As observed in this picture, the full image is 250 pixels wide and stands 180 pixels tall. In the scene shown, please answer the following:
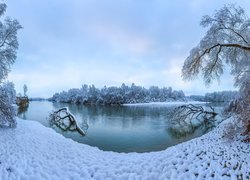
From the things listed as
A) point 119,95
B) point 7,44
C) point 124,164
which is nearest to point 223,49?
point 124,164

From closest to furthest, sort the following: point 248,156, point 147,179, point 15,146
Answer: point 147,179 → point 248,156 → point 15,146

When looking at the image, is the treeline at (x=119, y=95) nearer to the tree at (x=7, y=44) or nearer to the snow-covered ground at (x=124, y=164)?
the tree at (x=7, y=44)

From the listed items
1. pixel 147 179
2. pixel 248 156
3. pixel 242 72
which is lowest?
pixel 147 179

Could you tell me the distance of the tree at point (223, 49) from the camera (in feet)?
45.2

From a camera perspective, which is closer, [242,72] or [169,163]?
[169,163]

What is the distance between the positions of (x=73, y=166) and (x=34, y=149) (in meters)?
2.46

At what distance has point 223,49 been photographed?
14.8 metres

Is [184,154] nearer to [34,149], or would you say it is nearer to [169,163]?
[169,163]

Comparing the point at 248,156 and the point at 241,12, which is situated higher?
the point at 241,12

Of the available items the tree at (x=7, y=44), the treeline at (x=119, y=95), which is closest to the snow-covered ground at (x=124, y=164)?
the tree at (x=7, y=44)

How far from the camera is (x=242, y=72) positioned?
14.4 metres

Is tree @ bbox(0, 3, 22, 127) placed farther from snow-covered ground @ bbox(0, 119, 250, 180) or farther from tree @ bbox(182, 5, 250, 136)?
tree @ bbox(182, 5, 250, 136)

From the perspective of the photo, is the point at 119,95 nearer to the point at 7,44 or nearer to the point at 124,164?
the point at 7,44

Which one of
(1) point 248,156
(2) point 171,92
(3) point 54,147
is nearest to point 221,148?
(1) point 248,156
